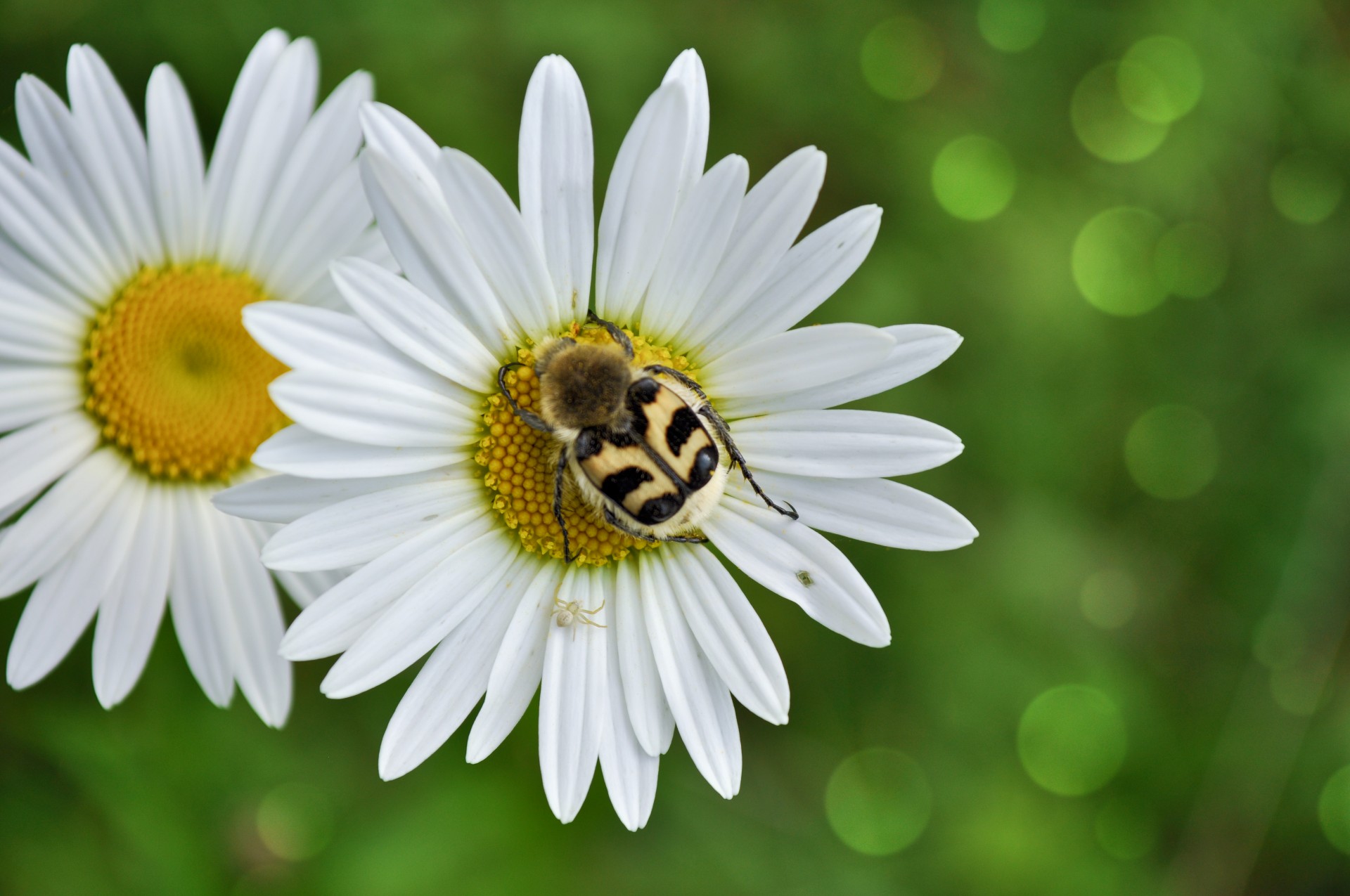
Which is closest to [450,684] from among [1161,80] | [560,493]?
[560,493]

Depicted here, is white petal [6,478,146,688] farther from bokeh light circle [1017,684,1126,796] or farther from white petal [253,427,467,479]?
bokeh light circle [1017,684,1126,796]

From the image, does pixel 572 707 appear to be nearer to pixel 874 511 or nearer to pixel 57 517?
pixel 874 511

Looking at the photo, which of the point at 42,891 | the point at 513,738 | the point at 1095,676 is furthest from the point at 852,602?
the point at 42,891

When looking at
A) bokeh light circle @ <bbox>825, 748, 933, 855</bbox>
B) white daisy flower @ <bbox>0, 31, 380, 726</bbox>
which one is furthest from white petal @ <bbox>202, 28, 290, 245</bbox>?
bokeh light circle @ <bbox>825, 748, 933, 855</bbox>

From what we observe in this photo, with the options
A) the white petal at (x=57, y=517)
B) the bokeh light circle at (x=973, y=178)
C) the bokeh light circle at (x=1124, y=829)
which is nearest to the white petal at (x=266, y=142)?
the white petal at (x=57, y=517)

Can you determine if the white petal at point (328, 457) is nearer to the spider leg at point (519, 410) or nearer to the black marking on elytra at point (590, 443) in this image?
the spider leg at point (519, 410)

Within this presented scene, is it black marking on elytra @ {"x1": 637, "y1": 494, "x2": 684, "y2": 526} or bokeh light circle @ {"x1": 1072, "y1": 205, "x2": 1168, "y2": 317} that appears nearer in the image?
black marking on elytra @ {"x1": 637, "y1": 494, "x2": 684, "y2": 526}
